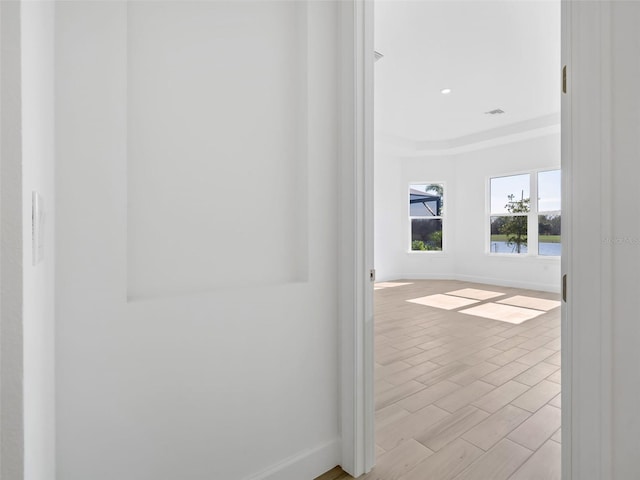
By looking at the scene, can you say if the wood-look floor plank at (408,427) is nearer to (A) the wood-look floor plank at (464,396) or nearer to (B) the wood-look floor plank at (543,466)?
(A) the wood-look floor plank at (464,396)

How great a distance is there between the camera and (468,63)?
3.83 meters

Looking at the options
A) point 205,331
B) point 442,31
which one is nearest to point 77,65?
point 205,331

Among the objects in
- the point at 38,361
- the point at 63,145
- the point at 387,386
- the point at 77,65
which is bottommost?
the point at 387,386

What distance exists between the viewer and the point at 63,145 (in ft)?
3.06

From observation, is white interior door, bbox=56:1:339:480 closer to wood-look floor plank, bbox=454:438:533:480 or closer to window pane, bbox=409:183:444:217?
wood-look floor plank, bbox=454:438:533:480

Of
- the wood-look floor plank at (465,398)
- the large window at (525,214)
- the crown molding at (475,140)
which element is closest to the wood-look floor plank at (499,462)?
the wood-look floor plank at (465,398)

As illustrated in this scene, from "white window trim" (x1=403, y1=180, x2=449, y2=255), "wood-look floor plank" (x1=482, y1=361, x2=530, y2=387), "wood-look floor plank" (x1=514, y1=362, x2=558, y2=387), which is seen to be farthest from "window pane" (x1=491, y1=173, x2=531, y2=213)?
"wood-look floor plank" (x1=482, y1=361, x2=530, y2=387)

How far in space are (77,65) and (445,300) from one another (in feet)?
18.5

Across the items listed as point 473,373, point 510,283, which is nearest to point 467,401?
point 473,373

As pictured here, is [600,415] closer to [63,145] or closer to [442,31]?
[63,145]

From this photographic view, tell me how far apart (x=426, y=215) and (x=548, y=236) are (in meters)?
2.56

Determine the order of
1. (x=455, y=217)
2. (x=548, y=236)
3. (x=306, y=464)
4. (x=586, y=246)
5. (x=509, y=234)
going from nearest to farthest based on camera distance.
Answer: (x=586, y=246) → (x=306, y=464) → (x=548, y=236) → (x=509, y=234) → (x=455, y=217)

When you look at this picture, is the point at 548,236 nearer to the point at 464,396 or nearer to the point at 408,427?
the point at 464,396

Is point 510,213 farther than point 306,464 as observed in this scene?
Yes
